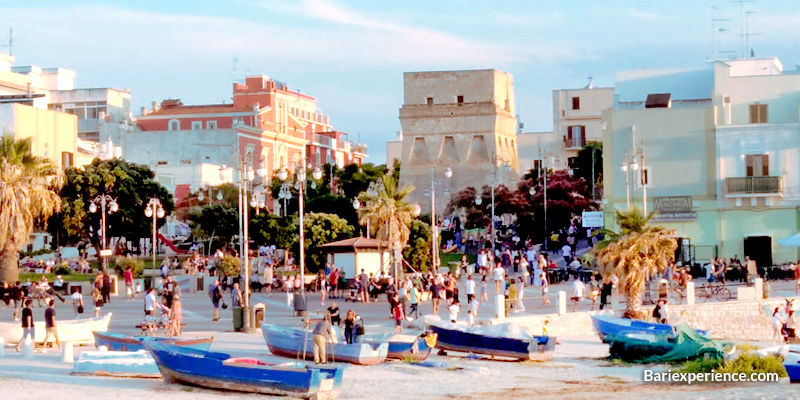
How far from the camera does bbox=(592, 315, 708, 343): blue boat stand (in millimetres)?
32750

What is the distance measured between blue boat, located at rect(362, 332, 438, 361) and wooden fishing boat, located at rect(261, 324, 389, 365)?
0.27m

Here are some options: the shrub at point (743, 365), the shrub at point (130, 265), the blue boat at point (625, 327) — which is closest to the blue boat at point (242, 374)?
the shrub at point (743, 365)

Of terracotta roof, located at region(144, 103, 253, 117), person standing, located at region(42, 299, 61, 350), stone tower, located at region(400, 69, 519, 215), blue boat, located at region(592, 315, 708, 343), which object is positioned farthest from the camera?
terracotta roof, located at region(144, 103, 253, 117)

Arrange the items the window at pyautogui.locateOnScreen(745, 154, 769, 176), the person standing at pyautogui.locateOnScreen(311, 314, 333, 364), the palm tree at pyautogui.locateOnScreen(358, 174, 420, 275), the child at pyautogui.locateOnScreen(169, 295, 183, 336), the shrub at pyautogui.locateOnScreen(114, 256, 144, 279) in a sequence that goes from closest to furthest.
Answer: the person standing at pyautogui.locateOnScreen(311, 314, 333, 364)
the child at pyautogui.locateOnScreen(169, 295, 183, 336)
the palm tree at pyautogui.locateOnScreen(358, 174, 420, 275)
the shrub at pyautogui.locateOnScreen(114, 256, 144, 279)
the window at pyautogui.locateOnScreen(745, 154, 769, 176)

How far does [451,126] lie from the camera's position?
9038 cm

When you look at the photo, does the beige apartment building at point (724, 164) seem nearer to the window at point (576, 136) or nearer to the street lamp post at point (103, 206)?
the street lamp post at point (103, 206)

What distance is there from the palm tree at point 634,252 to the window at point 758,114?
57.3 feet

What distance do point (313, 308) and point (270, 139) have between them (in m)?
67.6

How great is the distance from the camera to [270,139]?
10738 cm

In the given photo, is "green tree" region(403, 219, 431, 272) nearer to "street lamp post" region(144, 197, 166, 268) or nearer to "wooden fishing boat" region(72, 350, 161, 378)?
"street lamp post" region(144, 197, 166, 268)

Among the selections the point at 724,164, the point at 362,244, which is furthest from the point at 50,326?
the point at 724,164

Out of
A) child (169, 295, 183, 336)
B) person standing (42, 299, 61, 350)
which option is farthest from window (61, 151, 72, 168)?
person standing (42, 299, 61, 350)

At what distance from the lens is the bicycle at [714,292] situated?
40.8 m

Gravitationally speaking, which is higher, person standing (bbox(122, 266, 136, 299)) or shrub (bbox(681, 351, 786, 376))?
person standing (bbox(122, 266, 136, 299))
